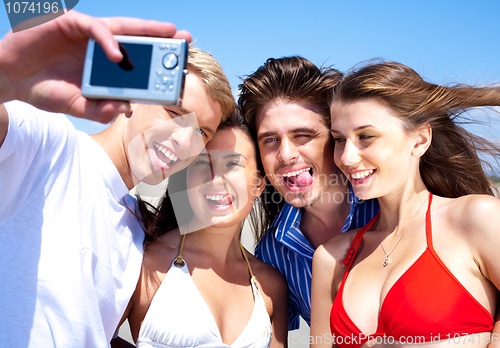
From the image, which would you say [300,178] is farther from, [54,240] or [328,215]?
[54,240]

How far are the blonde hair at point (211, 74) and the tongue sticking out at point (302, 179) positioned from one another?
0.91 m

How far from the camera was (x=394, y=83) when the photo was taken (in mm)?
2668

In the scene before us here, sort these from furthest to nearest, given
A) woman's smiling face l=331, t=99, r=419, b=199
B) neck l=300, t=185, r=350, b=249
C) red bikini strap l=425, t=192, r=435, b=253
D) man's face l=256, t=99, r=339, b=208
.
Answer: neck l=300, t=185, r=350, b=249
man's face l=256, t=99, r=339, b=208
woman's smiling face l=331, t=99, r=419, b=199
red bikini strap l=425, t=192, r=435, b=253

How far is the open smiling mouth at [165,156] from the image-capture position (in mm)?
2742

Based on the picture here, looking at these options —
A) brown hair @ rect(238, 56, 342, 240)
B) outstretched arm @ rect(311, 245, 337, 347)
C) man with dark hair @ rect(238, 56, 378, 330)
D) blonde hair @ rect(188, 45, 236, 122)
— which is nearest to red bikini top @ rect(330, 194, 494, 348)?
outstretched arm @ rect(311, 245, 337, 347)

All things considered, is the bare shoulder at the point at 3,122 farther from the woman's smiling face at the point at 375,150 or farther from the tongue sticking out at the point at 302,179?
the tongue sticking out at the point at 302,179

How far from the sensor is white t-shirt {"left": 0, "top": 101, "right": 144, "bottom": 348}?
1868mm

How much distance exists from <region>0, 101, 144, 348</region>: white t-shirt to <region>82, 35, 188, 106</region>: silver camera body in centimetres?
56

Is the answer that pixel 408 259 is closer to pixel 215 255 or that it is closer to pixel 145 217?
pixel 215 255

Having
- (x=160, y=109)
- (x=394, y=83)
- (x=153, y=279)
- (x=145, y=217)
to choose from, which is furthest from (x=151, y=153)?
(x=394, y=83)

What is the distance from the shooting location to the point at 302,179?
3.37 metres

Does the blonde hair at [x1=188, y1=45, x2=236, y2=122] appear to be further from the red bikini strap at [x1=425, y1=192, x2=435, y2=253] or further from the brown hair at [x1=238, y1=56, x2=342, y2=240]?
the red bikini strap at [x1=425, y1=192, x2=435, y2=253]

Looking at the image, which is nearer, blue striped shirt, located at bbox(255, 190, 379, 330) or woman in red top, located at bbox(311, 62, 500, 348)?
woman in red top, located at bbox(311, 62, 500, 348)

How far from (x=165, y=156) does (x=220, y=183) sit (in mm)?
610
